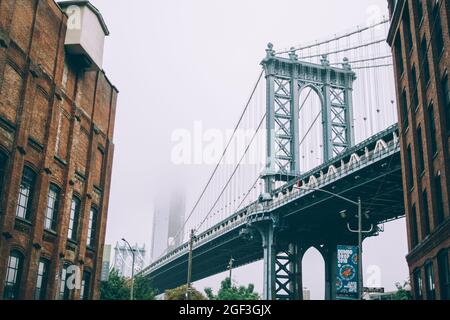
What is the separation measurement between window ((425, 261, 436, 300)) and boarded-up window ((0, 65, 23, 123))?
69.7ft

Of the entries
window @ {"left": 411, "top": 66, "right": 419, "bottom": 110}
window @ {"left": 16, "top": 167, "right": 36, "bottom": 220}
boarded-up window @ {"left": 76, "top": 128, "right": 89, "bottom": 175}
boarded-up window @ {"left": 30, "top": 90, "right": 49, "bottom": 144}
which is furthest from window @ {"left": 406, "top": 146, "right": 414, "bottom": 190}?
window @ {"left": 16, "top": 167, "right": 36, "bottom": 220}

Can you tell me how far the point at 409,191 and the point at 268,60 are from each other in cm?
3992

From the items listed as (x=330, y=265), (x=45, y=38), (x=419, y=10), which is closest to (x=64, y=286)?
(x=45, y=38)

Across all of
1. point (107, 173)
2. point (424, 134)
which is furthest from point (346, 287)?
point (107, 173)

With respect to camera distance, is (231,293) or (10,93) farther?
(231,293)

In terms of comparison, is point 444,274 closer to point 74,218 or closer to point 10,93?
point 74,218

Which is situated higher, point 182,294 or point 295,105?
point 295,105

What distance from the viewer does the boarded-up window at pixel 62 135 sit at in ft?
106

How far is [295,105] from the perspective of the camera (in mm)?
70562

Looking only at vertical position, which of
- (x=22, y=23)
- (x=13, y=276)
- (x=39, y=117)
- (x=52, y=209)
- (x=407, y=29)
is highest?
(x=407, y=29)

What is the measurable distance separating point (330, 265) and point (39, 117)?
4674 cm

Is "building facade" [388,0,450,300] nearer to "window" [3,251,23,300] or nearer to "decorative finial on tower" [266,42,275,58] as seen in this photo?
"window" [3,251,23,300]

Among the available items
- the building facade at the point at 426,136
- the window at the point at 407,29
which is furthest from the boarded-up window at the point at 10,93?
the window at the point at 407,29
